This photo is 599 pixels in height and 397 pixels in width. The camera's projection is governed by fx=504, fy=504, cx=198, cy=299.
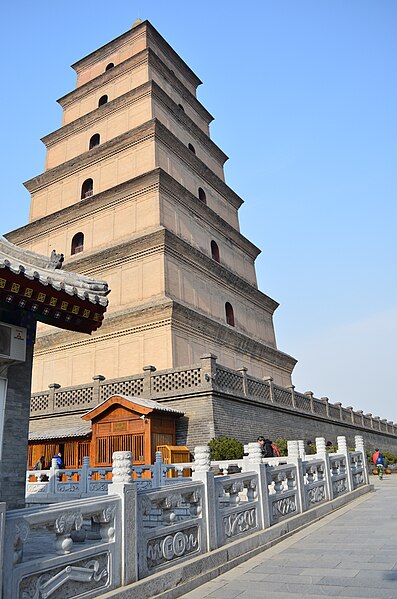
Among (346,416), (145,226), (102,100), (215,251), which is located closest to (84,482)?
(145,226)

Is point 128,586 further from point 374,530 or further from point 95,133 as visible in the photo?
point 95,133

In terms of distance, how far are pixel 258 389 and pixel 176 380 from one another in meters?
3.17

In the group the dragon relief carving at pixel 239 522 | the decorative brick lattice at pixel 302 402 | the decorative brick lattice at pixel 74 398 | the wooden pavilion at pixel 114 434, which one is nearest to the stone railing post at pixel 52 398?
the decorative brick lattice at pixel 74 398

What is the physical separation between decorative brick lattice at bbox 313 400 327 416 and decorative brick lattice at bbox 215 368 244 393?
21.8ft

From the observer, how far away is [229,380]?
1442 cm

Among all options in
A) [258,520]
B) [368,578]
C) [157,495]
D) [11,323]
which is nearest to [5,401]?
[11,323]

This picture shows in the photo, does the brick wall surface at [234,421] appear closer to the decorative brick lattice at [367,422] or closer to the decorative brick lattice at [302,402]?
the decorative brick lattice at [302,402]

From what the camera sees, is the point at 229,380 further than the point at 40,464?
Yes

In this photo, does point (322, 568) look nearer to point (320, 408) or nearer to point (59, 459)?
point (59, 459)

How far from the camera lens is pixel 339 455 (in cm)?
1059

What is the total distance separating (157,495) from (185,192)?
17.6 metres

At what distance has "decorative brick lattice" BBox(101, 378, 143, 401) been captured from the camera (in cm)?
1466

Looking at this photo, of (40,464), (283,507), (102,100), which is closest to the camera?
(283,507)

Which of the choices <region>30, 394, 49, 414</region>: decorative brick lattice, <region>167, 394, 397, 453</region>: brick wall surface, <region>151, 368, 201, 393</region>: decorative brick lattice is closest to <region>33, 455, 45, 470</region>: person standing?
<region>30, 394, 49, 414</region>: decorative brick lattice
